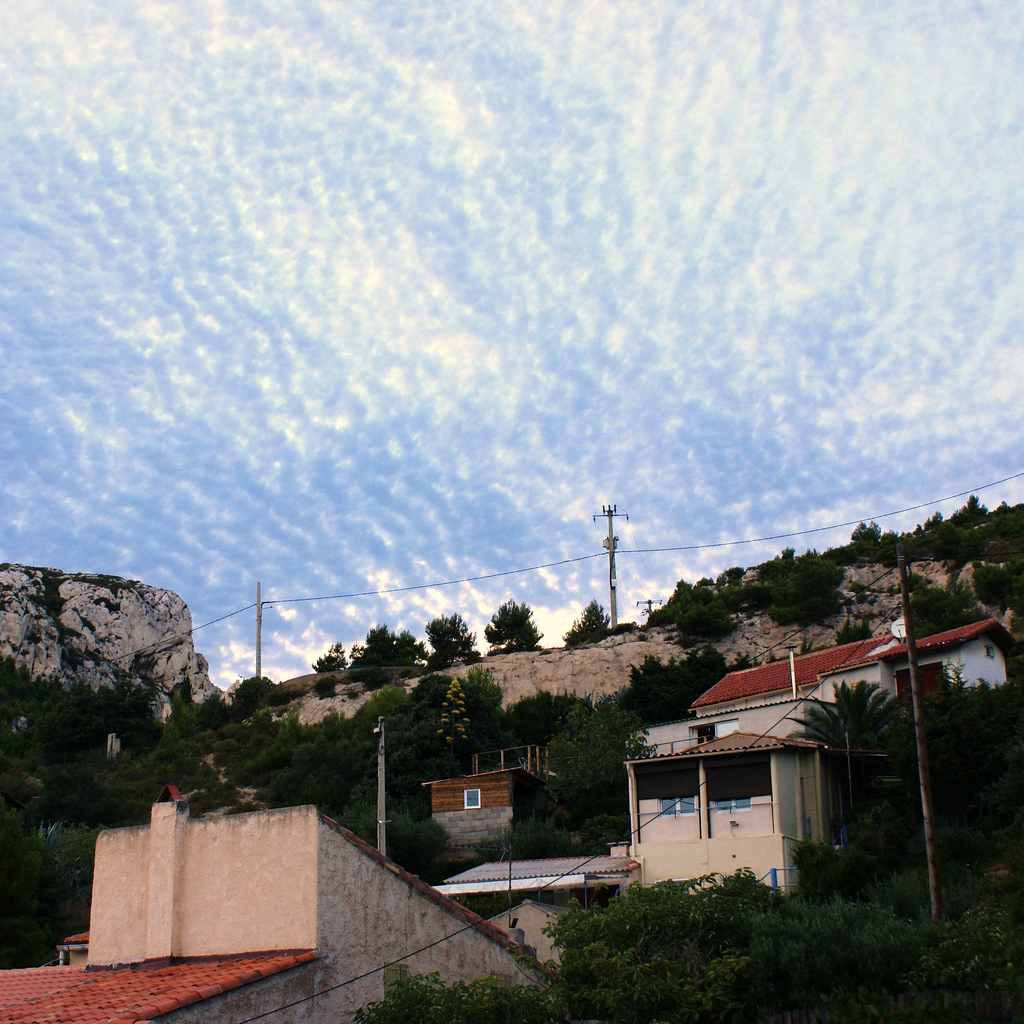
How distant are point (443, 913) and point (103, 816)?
37.7 meters

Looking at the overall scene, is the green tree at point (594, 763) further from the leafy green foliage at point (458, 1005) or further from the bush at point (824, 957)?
the leafy green foliage at point (458, 1005)

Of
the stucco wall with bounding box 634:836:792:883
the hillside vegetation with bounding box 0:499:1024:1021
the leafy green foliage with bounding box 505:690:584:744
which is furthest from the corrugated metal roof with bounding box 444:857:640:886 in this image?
the leafy green foliage with bounding box 505:690:584:744

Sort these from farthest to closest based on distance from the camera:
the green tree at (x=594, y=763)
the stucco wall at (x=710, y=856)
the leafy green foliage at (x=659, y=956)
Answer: the green tree at (x=594, y=763) → the stucco wall at (x=710, y=856) → the leafy green foliage at (x=659, y=956)

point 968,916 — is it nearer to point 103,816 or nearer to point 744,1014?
point 744,1014

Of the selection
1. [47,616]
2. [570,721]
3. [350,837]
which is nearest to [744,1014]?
[350,837]

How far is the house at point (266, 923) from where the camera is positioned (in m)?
12.4

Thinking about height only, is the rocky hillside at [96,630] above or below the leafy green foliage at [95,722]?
above

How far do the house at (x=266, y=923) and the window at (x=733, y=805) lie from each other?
1707 centimetres

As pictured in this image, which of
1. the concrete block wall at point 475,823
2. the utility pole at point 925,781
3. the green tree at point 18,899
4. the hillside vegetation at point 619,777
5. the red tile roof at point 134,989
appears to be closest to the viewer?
the red tile roof at point 134,989

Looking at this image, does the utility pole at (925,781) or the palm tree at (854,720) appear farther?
the palm tree at (854,720)

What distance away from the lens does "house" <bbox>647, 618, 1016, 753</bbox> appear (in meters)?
37.9

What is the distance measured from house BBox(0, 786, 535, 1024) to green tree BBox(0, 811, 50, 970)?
54.3 feet

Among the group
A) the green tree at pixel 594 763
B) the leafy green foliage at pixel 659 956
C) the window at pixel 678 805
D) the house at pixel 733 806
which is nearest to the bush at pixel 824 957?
the leafy green foliage at pixel 659 956

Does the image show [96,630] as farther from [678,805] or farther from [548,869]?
[678,805]
